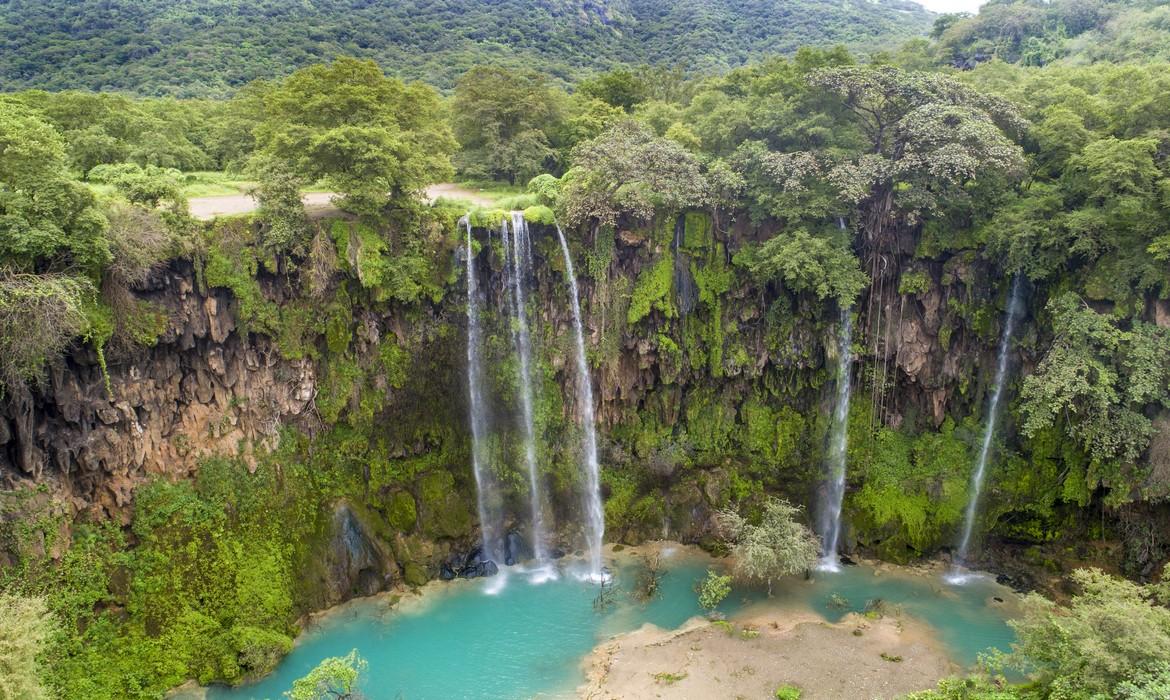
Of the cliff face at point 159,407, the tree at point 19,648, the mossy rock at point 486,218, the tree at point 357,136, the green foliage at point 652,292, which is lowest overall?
the tree at point 19,648

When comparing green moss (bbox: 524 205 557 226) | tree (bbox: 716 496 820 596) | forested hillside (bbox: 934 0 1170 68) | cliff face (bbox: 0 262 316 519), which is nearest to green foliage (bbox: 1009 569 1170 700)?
tree (bbox: 716 496 820 596)

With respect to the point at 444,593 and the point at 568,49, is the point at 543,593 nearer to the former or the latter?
the point at 444,593

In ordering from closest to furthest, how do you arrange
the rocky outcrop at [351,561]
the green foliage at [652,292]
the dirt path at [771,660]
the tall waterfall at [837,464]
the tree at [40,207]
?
1. the tree at [40,207]
2. the dirt path at [771,660]
3. the rocky outcrop at [351,561]
4. the green foliage at [652,292]
5. the tall waterfall at [837,464]

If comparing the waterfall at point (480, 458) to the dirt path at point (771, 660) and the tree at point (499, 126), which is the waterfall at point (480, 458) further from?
the tree at point (499, 126)

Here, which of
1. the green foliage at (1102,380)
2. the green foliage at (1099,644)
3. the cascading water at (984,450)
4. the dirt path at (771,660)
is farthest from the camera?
the cascading water at (984,450)

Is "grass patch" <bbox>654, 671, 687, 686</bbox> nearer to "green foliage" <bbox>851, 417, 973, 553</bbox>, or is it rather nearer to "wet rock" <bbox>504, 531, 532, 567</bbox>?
"wet rock" <bbox>504, 531, 532, 567</bbox>

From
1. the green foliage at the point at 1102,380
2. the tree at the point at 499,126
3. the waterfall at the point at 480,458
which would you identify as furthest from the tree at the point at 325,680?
the tree at the point at 499,126
